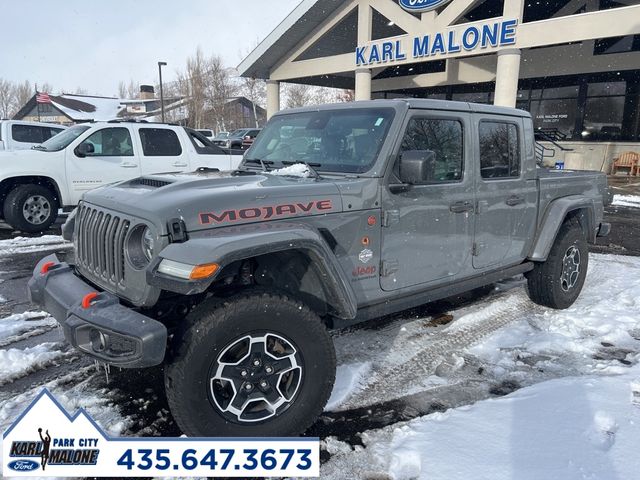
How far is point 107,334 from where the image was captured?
232 cm

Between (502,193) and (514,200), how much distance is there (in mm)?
198

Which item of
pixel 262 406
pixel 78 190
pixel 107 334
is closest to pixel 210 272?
pixel 107 334

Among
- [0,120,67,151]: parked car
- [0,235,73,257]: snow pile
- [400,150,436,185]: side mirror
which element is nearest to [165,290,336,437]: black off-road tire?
[400,150,436,185]: side mirror

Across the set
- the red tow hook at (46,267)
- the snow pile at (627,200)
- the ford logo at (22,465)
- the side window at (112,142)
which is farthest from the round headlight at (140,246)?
the snow pile at (627,200)

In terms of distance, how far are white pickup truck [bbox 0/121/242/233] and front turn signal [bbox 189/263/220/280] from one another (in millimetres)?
7087

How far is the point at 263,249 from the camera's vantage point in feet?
8.26

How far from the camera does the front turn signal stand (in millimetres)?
2311

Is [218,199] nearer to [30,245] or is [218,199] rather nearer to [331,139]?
[331,139]

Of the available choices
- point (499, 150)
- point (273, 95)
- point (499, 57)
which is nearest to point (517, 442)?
point (499, 150)

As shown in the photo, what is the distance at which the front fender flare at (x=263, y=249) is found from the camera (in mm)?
2361

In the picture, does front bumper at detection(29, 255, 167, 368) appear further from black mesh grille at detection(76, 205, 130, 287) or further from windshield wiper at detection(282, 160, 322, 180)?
windshield wiper at detection(282, 160, 322, 180)

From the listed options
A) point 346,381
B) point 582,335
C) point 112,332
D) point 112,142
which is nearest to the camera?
Answer: point 112,332

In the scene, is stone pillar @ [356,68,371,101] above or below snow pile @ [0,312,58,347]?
above

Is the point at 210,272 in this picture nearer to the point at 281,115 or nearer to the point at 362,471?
the point at 362,471
